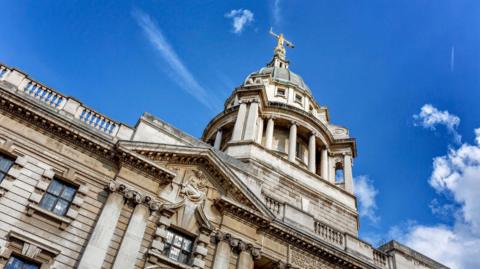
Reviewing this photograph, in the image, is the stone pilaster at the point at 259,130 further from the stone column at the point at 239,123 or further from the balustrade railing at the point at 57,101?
the balustrade railing at the point at 57,101

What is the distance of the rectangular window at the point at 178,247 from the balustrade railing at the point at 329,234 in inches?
287

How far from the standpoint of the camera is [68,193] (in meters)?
17.0

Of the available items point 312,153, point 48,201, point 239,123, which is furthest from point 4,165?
point 312,153

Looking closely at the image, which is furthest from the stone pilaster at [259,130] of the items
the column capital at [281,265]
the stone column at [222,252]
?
the stone column at [222,252]

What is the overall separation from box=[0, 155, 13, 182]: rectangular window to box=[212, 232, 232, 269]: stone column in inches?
351

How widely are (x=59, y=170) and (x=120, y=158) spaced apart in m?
2.52

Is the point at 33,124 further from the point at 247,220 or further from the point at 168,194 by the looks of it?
the point at 247,220

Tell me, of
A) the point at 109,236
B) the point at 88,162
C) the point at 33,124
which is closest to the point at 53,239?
the point at 109,236

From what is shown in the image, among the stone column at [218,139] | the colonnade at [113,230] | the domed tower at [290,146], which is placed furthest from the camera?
the stone column at [218,139]

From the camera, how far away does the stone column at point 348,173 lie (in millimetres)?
31419

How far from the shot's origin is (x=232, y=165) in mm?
21797

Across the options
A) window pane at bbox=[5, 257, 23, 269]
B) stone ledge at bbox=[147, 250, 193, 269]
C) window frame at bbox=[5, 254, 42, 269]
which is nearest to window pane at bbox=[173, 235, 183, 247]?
stone ledge at bbox=[147, 250, 193, 269]

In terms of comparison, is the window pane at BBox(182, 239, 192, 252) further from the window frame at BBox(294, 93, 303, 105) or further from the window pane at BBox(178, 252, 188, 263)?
the window frame at BBox(294, 93, 303, 105)

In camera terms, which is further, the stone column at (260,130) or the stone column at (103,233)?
the stone column at (260,130)
